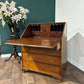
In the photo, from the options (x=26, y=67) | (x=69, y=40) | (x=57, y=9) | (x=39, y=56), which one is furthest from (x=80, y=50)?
(x=57, y=9)

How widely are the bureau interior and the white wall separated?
443 millimetres

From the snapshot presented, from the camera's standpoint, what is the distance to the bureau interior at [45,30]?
1979mm

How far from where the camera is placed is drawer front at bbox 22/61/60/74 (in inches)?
66.2

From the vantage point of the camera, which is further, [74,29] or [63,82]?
[74,29]

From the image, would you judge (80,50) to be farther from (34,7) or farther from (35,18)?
(34,7)

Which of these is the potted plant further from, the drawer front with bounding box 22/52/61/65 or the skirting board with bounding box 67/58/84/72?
the skirting board with bounding box 67/58/84/72

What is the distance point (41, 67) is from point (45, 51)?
35cm

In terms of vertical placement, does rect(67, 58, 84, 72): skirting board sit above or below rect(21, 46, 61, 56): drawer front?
below

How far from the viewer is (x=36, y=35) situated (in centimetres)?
218

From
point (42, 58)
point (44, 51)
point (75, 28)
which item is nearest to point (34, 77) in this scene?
point (42, 58)

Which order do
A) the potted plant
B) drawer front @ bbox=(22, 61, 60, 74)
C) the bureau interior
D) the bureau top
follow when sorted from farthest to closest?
the potted plant < the bureau interior < drawer front @ bbox=(22, 61, 60, 74) < the bureau top

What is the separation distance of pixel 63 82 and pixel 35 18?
6.76 feet

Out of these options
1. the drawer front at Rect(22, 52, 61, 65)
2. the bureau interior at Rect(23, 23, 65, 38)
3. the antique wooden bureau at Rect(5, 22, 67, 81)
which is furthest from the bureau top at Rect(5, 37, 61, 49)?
the bureau interior at Rect(23, 23, 65, 38)

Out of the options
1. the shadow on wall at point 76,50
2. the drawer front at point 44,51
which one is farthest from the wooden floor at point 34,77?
the drawer front at point 44,51
